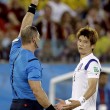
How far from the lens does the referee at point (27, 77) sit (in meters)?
7.27

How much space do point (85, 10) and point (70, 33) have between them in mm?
1436

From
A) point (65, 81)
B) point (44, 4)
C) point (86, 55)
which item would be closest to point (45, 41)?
point (65, 81)

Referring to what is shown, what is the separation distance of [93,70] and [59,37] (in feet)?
21.7

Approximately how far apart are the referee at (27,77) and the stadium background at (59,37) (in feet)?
16.0

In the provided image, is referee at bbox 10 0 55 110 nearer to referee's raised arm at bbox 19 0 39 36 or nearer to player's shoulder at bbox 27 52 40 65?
player's shoulder at bbox 27 52 40 65

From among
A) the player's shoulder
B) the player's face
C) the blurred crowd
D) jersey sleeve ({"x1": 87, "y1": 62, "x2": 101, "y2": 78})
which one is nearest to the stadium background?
the blurred crowd

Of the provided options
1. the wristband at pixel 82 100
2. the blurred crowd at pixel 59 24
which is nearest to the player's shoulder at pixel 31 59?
the wristband at pixel 82 100

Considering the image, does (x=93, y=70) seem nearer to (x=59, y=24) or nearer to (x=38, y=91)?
(x=38, y=91)

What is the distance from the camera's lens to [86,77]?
25.8 ft

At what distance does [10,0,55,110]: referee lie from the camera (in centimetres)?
727

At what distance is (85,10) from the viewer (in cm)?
1560

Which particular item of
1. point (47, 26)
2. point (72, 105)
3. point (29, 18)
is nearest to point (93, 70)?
point (72, 105)

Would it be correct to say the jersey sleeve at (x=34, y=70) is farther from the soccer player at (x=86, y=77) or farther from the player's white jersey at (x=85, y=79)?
the player's white jersey at (x=85, y=79)

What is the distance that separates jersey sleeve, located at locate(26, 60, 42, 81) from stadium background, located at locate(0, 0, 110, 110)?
511 centimetres
